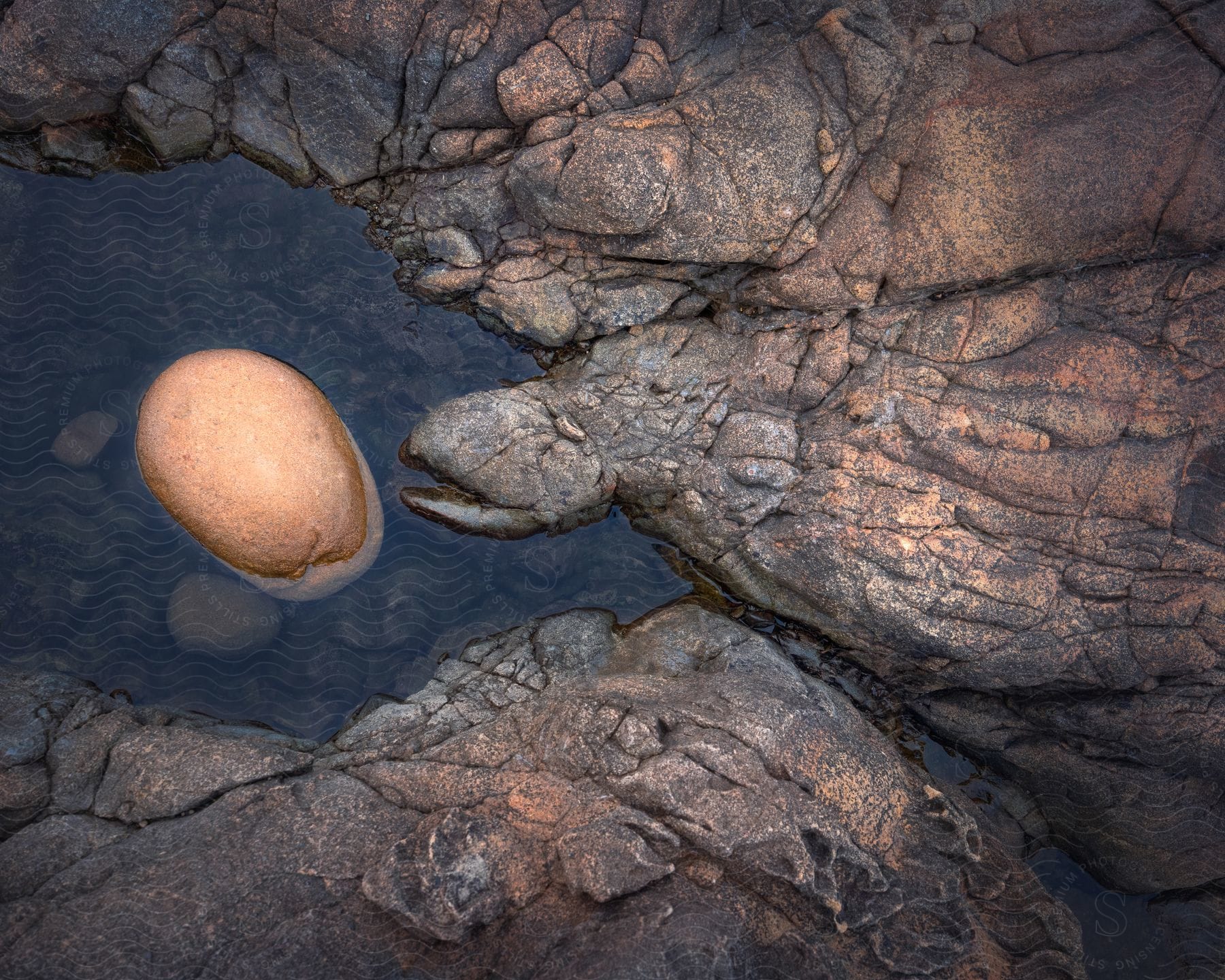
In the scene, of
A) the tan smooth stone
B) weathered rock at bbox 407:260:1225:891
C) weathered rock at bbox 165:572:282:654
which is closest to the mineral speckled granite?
weathered rock at bbox 407:260:1225:891

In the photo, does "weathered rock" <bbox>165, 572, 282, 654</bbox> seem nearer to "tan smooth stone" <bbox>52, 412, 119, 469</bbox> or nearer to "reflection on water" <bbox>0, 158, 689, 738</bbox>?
"reflection on water" <bbox>0, 158, 689, 738</bbox>

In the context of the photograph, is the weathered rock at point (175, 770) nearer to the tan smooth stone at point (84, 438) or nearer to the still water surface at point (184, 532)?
the still water surface at point (184, 532)

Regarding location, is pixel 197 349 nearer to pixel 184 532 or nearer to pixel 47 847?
pixel 184 532

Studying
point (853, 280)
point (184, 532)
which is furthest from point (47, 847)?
point (853, 280)

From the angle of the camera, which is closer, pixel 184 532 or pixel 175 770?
pixel 175 770

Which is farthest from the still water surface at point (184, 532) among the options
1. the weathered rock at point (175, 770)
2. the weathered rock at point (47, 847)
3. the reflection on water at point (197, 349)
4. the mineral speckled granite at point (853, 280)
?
the weathered rock at point (47, 847)

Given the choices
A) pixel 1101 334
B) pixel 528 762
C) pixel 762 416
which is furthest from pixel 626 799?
pixel 1101 334

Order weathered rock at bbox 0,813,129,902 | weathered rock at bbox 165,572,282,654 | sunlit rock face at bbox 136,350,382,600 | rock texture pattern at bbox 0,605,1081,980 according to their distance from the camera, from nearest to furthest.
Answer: rock texture pattern at bbox 0,605,1081,980 < weathered rock at bbox 0,813,129,902 < sunlit rock face at bbox 136,350,382,600 < weathered rock at bbox 165,572,282,654
